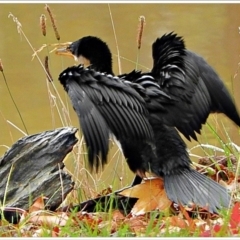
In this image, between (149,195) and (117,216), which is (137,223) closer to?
(117,216)

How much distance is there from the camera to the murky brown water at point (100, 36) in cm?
923

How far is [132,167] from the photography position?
15.0ft

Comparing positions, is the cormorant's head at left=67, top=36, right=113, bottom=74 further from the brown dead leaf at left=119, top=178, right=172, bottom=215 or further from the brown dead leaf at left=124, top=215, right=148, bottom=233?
the brown dead leaf at left=124, top=215, right=148, bottom=233

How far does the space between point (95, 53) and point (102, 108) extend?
1.08 meters

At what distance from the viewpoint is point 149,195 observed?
4.39 metres

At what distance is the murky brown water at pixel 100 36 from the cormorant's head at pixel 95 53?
8.84ft

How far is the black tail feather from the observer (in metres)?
4.11

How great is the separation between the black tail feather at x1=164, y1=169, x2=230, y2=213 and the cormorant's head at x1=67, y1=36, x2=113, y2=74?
1075 millimetres

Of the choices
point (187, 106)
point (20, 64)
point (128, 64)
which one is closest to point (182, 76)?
point (187, 106)

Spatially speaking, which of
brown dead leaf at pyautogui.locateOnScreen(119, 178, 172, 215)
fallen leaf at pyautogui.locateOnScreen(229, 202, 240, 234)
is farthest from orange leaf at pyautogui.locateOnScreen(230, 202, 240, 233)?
brown dead leaf at pyautogui.locateOnScreen(119, 178, 172, 215)

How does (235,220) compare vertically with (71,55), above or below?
below

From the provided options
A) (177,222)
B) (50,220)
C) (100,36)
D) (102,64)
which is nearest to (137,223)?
(177,222)

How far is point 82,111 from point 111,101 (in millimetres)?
198

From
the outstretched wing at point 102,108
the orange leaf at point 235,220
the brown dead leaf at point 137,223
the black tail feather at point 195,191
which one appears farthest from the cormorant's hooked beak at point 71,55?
the orange leaf at point 235,220
